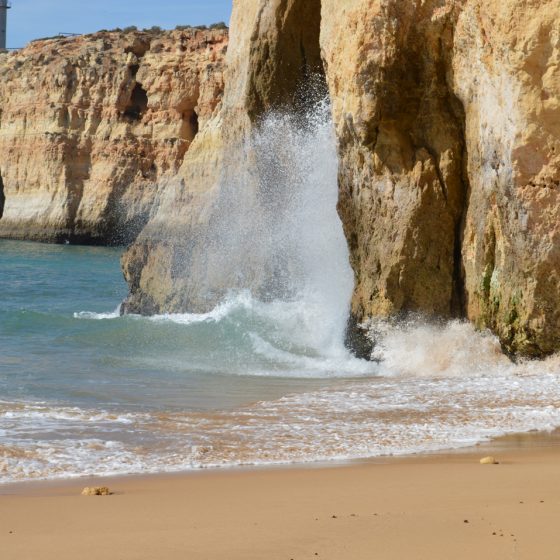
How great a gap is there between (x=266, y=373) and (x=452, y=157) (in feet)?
9.51

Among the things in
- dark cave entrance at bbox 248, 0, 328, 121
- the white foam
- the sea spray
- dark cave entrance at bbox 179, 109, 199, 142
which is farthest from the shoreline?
dark cave entrance at bbox 179, 109, 199, 142

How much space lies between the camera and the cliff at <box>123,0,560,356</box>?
9828mm

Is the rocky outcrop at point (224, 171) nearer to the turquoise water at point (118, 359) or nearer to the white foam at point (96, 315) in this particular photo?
the white foam at point (96, 315)

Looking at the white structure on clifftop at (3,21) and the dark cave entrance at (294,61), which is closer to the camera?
the dark cave entrance at (294,61)

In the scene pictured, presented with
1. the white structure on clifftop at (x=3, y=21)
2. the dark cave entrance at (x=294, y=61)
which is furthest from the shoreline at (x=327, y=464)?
the white structure on clifftop at (x=3, y=21)

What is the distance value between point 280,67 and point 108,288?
1343cm

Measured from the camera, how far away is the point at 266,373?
11766mm

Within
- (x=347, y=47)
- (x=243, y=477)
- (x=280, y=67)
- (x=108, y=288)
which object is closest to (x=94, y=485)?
(x=243, y=477)

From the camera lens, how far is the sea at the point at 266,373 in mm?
7250

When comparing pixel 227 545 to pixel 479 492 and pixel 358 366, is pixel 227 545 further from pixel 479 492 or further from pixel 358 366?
pixel 358 366

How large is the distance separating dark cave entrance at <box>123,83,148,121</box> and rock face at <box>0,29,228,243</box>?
0.17 ft

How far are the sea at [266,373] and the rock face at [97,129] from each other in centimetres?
2952

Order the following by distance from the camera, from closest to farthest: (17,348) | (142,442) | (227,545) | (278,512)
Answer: (227,545), (278,512), (142,442), (17,348)

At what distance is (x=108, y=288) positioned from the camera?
28.8 metres
